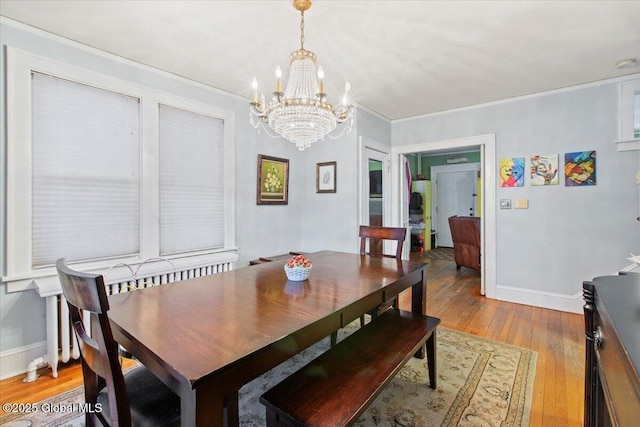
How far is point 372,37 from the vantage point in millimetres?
2199

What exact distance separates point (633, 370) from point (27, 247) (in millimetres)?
3064

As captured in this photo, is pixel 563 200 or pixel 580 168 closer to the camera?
pixel 580 168

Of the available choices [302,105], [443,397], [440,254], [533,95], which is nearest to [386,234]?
[443,397]

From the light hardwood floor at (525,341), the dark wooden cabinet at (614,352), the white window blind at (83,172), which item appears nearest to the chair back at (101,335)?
the dark wooden cabinet at (614,352)

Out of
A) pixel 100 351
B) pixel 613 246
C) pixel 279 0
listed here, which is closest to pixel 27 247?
pixel 100 351

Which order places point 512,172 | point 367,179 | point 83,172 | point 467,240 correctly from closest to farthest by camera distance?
point 83,172
point 512,172
point 367,179
point 467,240

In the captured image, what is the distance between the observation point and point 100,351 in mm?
922

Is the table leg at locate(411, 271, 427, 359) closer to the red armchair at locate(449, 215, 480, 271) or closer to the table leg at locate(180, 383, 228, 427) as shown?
the table leg at locate(180, 383, 228, 427)

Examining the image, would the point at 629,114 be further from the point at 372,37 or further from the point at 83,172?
the point at 83,172

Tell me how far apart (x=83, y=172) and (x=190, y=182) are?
0.88 metres

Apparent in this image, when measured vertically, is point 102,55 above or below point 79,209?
above

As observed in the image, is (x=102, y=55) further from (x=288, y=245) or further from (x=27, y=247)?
(x=288, y=245)

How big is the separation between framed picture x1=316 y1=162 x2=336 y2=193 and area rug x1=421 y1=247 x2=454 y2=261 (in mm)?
3588

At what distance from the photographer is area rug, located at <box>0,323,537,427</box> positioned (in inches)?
63.1
